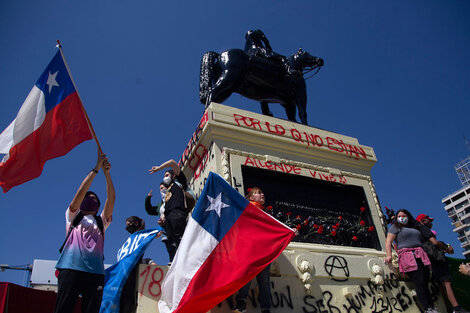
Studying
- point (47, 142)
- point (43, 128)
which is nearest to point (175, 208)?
point (47, 142)

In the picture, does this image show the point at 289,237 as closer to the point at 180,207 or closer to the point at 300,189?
the point at 180,207

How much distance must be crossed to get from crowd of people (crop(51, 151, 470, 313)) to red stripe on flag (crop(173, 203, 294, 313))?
0.35 metres

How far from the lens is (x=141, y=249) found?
561 centimetres

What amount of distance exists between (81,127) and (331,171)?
15.8 feet

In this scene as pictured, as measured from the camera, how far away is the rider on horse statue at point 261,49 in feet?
30.9

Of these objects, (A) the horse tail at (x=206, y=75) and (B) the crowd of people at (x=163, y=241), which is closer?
(B) the crowd of people at (x=163, y=241)

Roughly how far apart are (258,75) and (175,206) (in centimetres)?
447

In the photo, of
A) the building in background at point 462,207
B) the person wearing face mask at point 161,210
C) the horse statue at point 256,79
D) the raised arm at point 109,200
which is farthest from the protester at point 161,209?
the building in background at point 462,207

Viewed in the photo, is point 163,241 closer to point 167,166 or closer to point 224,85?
point 167,166

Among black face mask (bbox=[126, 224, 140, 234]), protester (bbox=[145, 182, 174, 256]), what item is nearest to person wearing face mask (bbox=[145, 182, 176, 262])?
protester (bbox=[145, 182, 174, 256])

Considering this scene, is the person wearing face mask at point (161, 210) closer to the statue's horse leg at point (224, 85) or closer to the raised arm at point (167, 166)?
the raised arm at point (167, 166)

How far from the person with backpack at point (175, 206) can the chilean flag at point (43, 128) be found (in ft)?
4.44

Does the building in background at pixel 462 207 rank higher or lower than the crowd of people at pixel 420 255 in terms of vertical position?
higher

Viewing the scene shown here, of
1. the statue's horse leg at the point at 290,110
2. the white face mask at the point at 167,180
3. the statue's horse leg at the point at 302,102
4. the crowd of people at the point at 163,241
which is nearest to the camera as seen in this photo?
the crowd of people at the point at 163,241
